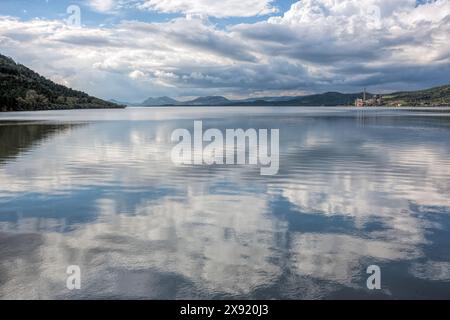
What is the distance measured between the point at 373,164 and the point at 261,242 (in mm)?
23705

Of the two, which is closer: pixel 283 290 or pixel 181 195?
pixel 283 290

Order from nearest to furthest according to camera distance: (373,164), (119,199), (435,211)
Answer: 1. (435,211)
2. (119,199)
3. (373,164)

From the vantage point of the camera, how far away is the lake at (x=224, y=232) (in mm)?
11711

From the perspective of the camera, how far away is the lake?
1171 cm

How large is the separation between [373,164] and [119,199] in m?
22.5

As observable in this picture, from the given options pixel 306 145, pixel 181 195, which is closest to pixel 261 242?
pixel 181 195

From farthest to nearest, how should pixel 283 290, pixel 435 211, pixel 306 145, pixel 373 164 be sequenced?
pixel 306 145 < pixel 373 164 < pixel 435 211 < pixel 283 290

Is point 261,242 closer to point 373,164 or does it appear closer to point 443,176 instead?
point 443,176

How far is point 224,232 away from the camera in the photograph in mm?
16641

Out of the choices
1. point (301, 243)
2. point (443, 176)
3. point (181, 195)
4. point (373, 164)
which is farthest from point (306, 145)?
point (301, 243)

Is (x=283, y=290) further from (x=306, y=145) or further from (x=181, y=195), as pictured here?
(x=306, y=145)

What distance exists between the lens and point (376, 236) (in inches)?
636

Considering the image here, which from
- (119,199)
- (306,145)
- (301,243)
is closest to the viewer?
(301,243)

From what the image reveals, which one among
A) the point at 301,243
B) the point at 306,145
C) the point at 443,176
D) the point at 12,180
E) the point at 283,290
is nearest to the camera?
the point at 283,290
